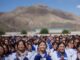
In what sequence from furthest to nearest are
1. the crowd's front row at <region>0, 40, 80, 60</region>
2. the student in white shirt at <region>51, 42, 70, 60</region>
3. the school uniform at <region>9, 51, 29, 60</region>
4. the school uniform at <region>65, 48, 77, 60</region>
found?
the school uniform at <region>65, 48, 77, 60</region> < the student in white shirt at <region>51, 42, 70, 60</region> < the school uniform at <region>9, 51, 29, 60</region> < the crowd's front row at <region>0, 40, 80, 60</region>

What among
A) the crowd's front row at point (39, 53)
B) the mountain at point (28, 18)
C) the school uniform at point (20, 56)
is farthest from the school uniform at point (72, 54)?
the mountain at point (28, 18)

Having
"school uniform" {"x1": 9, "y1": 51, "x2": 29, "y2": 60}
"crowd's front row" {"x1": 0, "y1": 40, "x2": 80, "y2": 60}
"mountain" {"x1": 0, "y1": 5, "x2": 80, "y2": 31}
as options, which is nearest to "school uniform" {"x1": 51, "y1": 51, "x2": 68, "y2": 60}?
"crowd's front row" {"x1": 0, "y1": 40, "x2": 80, "y2": 60}

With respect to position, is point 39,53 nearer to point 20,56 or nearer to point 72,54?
point 20,56

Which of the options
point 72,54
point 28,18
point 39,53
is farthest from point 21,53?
point 28,18

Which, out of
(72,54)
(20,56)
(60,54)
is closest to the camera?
(20,56)

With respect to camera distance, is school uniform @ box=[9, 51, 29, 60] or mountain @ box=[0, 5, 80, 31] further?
mountain @ box=[0, 5, 80, 31]

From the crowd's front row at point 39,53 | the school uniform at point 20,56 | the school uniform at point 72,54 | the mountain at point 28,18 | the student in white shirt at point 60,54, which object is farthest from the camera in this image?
the mountain at point 28,18

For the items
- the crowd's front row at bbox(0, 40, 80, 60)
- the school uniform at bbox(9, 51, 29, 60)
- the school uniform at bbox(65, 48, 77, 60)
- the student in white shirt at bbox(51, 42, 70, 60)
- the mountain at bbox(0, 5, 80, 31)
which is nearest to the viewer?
the crowd's front row at bbox(0, 40, 80, 60)

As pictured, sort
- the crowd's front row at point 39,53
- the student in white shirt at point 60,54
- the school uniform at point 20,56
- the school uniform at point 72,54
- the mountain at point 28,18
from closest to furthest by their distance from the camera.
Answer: the crowd's front row at point 39,53 < the school uniform at point 20,56 < the student in white shirt at point 60,54 < the school uniform at point 72,54 < the mountain at point 28,18

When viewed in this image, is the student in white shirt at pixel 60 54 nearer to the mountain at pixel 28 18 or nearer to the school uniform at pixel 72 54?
the school uniform at pixel 72 54

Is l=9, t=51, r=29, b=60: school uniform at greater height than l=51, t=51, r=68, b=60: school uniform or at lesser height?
greater

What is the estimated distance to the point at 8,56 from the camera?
3723mm

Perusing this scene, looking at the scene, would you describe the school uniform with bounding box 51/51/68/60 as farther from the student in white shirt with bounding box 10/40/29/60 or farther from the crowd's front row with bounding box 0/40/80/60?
the student in white shirt with bounding box 10/40/29/60

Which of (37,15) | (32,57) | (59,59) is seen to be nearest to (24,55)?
(32,57)
